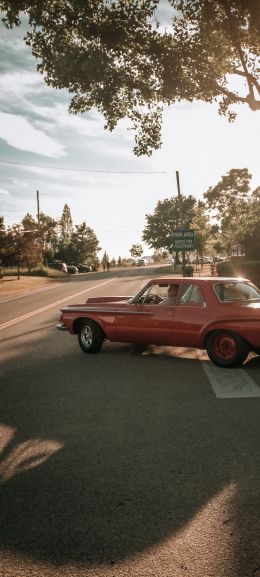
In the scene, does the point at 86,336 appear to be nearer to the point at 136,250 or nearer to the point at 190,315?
the point at 190,315

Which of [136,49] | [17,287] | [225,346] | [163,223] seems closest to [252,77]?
[136,49]

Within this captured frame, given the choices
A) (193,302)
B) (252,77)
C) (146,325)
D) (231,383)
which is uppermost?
(252,77)

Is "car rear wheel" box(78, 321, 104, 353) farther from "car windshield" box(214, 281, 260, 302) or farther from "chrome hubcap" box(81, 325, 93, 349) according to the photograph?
"car windshield" box(214, 281, 260, 302)

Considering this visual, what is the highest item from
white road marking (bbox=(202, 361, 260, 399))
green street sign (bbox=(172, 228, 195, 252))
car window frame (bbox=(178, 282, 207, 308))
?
green street sign (bbox=(172, 228, 195, 252))

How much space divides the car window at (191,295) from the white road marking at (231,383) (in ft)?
3.56

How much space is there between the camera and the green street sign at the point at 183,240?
25.1 metres

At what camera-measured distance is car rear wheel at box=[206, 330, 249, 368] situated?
654 centimetres

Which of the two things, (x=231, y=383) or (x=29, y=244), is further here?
(x=29, y=244)

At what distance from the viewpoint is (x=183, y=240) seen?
82.5ft

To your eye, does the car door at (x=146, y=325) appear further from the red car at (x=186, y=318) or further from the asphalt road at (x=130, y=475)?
the asphalt road at (x=130, y=475)

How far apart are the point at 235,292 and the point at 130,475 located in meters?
4.38

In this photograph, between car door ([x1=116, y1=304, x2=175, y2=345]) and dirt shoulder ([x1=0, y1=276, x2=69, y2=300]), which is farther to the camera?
dirt shoulder ([x1=0, y1=276, x2=69, y2=300])

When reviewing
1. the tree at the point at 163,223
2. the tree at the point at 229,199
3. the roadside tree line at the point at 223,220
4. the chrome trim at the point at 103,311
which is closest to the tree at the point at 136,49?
the chrome trim at the point at 103,311

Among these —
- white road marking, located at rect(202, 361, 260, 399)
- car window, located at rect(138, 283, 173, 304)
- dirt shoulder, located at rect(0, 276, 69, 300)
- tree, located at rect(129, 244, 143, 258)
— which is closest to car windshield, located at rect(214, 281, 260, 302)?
car window, located at rect(138, 283, 173, 304)
